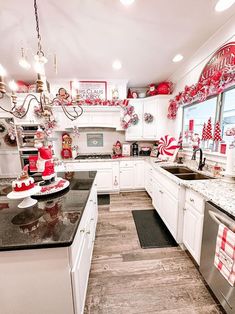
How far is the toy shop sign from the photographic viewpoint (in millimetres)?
1639

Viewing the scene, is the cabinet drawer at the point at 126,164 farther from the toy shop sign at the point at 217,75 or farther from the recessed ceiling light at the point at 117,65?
the recessed ceiling light at the point at 117,65

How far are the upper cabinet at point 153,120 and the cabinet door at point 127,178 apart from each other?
0.73 metres

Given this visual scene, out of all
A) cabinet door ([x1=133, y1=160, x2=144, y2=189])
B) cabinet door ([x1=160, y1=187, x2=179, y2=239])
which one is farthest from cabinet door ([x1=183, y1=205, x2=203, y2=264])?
cabinet door ([x1=133, y1=160, x2=144, y2=189])

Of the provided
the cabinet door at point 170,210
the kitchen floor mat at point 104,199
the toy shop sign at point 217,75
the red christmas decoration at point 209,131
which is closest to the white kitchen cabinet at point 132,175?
the kitchen floor mat at point 104,199

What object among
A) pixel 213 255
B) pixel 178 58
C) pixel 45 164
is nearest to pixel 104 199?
pixel 45 164

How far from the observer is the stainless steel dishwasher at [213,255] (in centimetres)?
107

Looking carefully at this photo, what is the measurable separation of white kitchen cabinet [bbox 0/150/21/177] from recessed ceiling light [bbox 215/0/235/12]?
4.19 meters

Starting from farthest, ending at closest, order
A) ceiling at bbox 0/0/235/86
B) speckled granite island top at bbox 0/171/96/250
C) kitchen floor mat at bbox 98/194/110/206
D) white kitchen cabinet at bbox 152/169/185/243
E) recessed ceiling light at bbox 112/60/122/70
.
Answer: kitchen floor mat at bbox 98/194/110/206 → recessed ceiling light at bbox 112/60/122/70 → white kitchen cabinet at bbox 152/169/185/243 → ceiling at bbox 0/0/235/86 → speckled granite island top at bbox 0/171/96/250

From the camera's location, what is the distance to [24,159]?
10.0 ft

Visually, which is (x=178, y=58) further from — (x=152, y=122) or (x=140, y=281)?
(x=140, y=281)

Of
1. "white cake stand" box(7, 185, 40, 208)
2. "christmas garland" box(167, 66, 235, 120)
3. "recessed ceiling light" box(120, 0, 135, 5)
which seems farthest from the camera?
"christmas garland" box(167, 66, 235, 120)

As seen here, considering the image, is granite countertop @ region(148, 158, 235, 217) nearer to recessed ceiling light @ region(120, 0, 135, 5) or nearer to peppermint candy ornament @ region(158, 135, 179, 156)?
peppermint candy ornament @ region(158, 135, 179, 156)

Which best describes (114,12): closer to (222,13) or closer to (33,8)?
(33,8)

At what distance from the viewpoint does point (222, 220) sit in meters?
1.11
